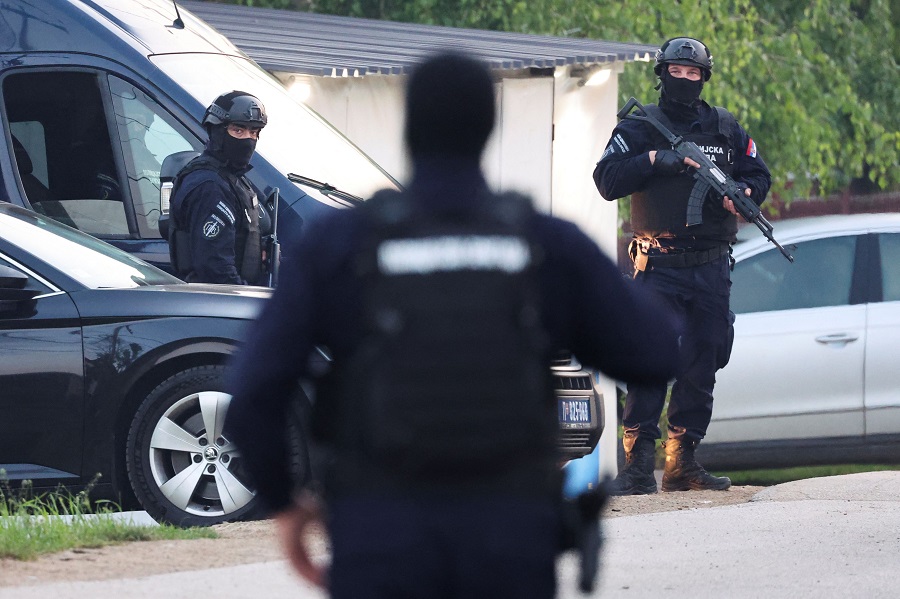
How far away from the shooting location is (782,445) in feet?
30.1

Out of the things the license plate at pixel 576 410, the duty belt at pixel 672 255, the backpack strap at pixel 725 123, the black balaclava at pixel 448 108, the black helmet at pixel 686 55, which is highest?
the black balaclava at pixel 448 108

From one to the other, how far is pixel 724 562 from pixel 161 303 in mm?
2355

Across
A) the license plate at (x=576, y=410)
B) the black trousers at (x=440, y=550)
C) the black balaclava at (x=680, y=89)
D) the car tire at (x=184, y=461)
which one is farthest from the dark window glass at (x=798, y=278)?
the black trousers at (x=440, y=550)

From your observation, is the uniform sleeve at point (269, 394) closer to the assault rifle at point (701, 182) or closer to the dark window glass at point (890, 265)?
the assault rifle at point (701, 182)

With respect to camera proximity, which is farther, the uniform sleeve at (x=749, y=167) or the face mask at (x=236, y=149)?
the uniform sleeve at (x=749, y=167)

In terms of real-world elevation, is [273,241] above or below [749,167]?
below

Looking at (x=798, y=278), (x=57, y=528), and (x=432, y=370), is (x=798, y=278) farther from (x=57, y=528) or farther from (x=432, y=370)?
(x=432, y=370)

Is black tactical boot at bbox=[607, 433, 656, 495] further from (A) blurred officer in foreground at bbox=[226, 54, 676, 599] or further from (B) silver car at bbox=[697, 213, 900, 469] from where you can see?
(A) blurred officer in foreground at bbox=[226, 54, 676, 599]

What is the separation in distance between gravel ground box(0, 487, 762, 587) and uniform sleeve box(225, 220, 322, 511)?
2842mm

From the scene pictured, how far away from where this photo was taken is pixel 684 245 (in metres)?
7.78

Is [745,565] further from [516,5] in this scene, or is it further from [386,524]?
[516,5]

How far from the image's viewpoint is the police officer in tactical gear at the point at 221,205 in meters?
7.30

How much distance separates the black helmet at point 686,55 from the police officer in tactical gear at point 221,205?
1.86 m

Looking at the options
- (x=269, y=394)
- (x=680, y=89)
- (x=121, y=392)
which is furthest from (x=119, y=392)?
(x=269, y=394)
